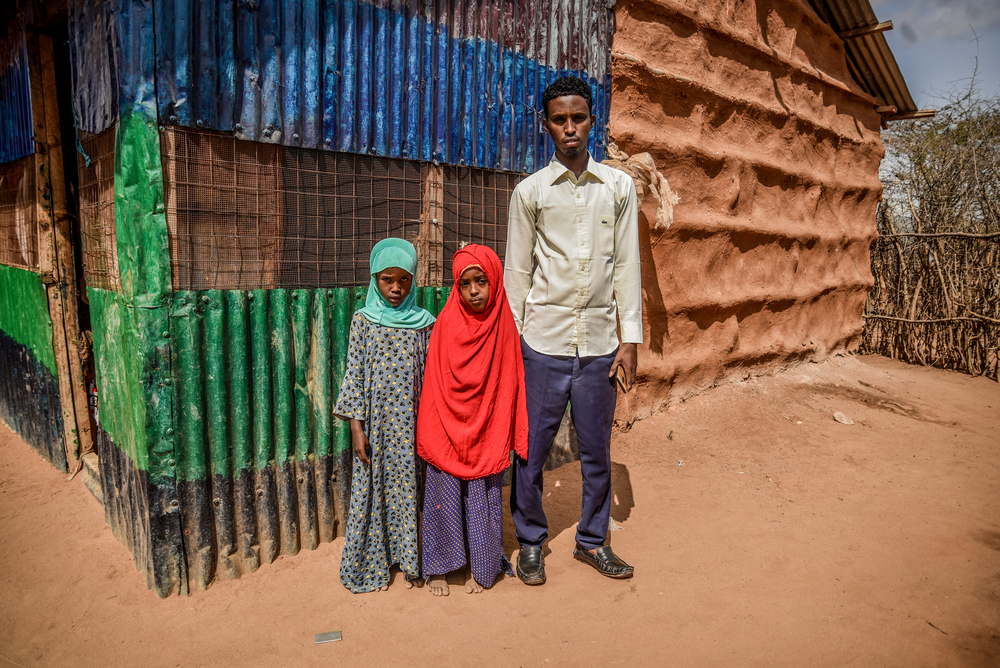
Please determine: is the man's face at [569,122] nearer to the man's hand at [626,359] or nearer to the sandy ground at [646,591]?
the man's hand at [626,359]

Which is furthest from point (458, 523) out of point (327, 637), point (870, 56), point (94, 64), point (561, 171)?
point (870, 56)

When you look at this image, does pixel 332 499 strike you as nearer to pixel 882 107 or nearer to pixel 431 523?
pixel 431 523

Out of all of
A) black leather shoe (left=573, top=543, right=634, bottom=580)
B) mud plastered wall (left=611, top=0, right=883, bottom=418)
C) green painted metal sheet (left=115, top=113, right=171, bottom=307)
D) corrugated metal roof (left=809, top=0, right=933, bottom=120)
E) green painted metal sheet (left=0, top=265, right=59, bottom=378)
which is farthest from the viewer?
corrugated metal roof (left=809, top=0, right=933, bottom=120)

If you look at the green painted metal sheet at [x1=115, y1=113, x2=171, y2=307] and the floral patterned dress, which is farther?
the floral patterned dress

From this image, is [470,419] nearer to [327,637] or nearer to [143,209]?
[327,637]

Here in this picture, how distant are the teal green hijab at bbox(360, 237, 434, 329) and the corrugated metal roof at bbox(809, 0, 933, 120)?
6390 millimetres

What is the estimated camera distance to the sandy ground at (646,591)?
2.33 m

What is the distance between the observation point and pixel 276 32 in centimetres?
273

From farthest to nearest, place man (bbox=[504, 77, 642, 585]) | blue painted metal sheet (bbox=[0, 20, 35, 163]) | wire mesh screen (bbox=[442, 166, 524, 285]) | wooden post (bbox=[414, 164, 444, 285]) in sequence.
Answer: blue painted metal sheet (bbox=[0, 20, 35, 163]) → wire mesh screen (bbox=[442, 166, 524, 285]) → wooden post (bbox=[414, 164, 444, 285]) → man (bbox=[504, 77, 642, 585])

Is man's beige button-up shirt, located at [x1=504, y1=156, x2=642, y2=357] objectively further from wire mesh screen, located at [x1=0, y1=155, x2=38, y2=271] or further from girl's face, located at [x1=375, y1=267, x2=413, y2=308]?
wire mesh screen, located at [x1=0, y1=155, x2=38, y2=271]

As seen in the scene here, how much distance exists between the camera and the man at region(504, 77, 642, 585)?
8.67 ft

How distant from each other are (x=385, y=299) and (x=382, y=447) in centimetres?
66

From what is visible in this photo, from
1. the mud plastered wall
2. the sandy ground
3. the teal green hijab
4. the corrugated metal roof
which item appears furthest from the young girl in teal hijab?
the corrugated metal roof

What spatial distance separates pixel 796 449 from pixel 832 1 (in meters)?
5.14
